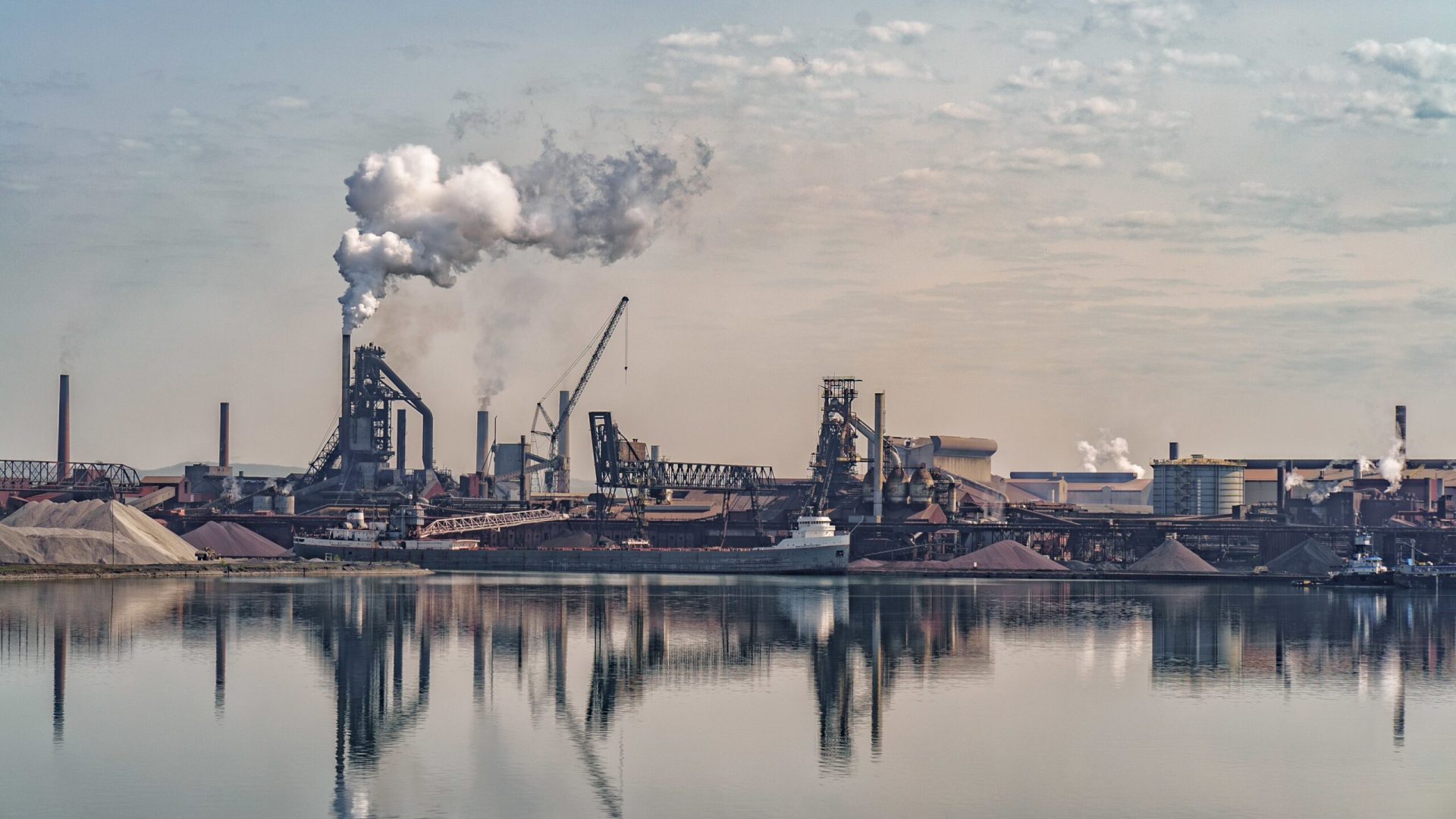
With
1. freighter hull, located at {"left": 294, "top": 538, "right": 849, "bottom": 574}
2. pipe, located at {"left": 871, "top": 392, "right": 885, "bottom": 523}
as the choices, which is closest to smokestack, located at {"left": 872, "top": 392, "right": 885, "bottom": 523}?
pipe, located at {"left": 871, "top": 392, "right": 885, "bottom": 523}

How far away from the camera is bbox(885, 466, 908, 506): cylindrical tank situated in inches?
6097

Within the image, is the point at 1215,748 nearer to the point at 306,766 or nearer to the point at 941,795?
the point at 941,795

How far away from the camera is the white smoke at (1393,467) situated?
168625 millimetres

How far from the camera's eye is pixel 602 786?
3659cm

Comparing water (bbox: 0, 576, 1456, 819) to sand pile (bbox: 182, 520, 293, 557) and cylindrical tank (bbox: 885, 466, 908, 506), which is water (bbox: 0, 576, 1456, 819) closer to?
sand pile (bbox: 182, 520, 293, 557)

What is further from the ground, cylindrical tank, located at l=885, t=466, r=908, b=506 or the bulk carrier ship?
cylindrical tank, located at l=885, t=466, r=908, b=506

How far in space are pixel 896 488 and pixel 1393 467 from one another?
5750 centimetres

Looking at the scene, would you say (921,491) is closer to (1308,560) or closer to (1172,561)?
(1172,561)

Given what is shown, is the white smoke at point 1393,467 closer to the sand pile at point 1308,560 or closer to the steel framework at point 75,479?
the sand pile at point 1308,560

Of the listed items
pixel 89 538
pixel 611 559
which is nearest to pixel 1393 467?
pixel 611 559

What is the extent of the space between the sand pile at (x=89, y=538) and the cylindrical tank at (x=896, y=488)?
64093 mm

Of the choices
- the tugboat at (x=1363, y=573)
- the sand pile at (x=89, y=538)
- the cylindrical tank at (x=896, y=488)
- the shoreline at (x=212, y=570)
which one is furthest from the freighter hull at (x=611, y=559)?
the tugboat at (x=1363, y=573)

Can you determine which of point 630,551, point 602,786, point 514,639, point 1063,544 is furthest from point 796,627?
point 1063,544

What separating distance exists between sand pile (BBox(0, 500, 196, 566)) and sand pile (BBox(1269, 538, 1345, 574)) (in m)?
90.7
